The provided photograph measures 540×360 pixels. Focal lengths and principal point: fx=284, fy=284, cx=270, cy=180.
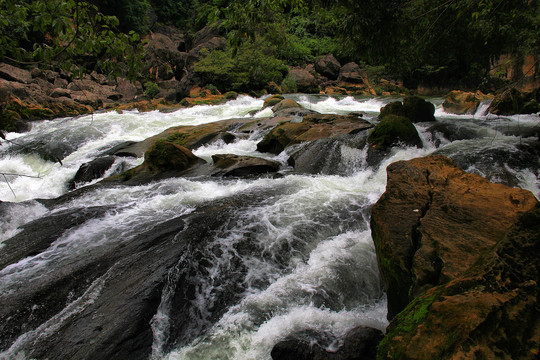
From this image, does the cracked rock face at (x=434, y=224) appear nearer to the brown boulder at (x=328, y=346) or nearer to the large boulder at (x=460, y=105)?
the brown boulder at (x=328, y=346)

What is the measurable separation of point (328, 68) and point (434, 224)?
91.6ft

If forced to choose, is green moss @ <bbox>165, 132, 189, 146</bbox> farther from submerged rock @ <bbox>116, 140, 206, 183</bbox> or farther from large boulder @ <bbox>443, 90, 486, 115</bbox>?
large boulder @ <bbox>443, 90, 486, 115</bbox>

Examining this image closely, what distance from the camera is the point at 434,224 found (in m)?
2.89

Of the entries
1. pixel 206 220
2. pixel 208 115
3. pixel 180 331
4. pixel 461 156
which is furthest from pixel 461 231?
pixel 208 115

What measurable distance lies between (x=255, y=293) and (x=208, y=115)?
1485 cm

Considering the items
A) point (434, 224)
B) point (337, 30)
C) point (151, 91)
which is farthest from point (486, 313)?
point (151, 91)

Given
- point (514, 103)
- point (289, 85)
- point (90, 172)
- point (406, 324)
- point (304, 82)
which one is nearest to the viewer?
point (406, 324)

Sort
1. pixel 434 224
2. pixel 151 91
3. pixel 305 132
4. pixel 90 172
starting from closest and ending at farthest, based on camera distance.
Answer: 1. pixel 434 224
2. pixel 90 172
3. pixel 305 132
4. pixel 151 91

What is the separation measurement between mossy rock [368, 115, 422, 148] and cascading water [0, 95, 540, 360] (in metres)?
0.33

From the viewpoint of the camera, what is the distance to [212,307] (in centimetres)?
304

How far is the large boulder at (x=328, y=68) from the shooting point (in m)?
28.0

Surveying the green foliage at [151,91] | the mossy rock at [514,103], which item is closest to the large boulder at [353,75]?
the green foliage at [151,91]

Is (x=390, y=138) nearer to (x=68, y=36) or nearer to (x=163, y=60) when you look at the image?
(x=68, y=36)

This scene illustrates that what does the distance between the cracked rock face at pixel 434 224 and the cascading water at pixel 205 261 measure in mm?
663
